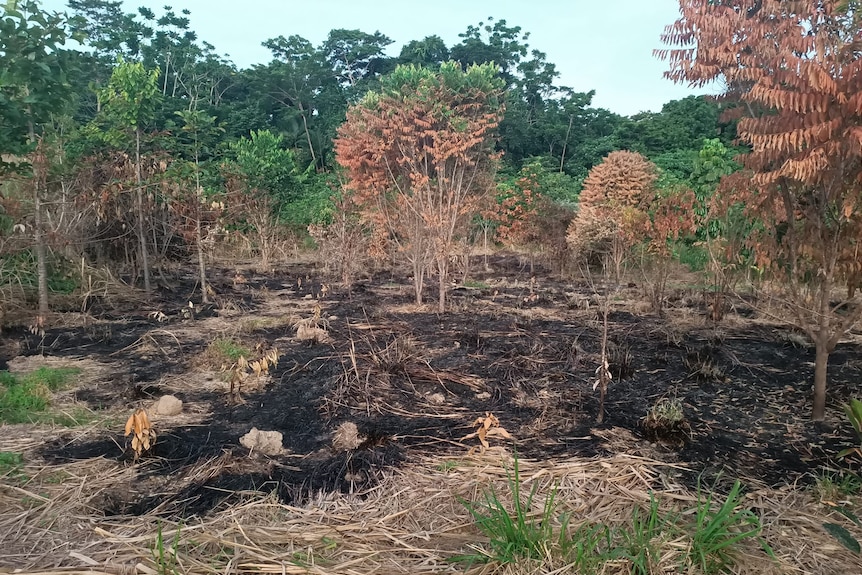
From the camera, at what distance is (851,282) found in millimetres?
3504

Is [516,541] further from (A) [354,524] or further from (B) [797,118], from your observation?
(B) [797,118]

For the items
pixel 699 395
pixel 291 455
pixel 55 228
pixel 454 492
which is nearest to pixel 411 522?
pixel 454 492

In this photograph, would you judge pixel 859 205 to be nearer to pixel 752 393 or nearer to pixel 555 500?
pixel 752 393

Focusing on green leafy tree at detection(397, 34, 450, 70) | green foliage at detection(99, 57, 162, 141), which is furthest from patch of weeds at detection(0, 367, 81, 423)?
green leafy tree at detection(397, 34, 450, 70)

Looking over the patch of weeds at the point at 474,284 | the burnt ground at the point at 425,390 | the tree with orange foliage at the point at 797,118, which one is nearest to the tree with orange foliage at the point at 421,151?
the patch of weeds at the point at 474,284

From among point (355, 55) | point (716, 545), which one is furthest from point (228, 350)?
point (355, 55)

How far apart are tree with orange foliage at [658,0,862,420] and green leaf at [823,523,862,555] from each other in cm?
159

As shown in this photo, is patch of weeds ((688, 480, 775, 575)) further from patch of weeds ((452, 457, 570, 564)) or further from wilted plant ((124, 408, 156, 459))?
wilted plant ((124, 408, 156, 459))

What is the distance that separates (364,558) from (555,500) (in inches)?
37.0

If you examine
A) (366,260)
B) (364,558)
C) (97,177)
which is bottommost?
(364,558)

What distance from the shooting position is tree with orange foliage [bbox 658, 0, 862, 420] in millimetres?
2818

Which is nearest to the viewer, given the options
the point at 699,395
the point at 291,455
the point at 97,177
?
the point at 291,455

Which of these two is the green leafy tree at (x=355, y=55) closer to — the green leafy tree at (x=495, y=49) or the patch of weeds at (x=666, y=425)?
A: the green leafy tree at (x=495, y=49)

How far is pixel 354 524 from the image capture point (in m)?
2.50
